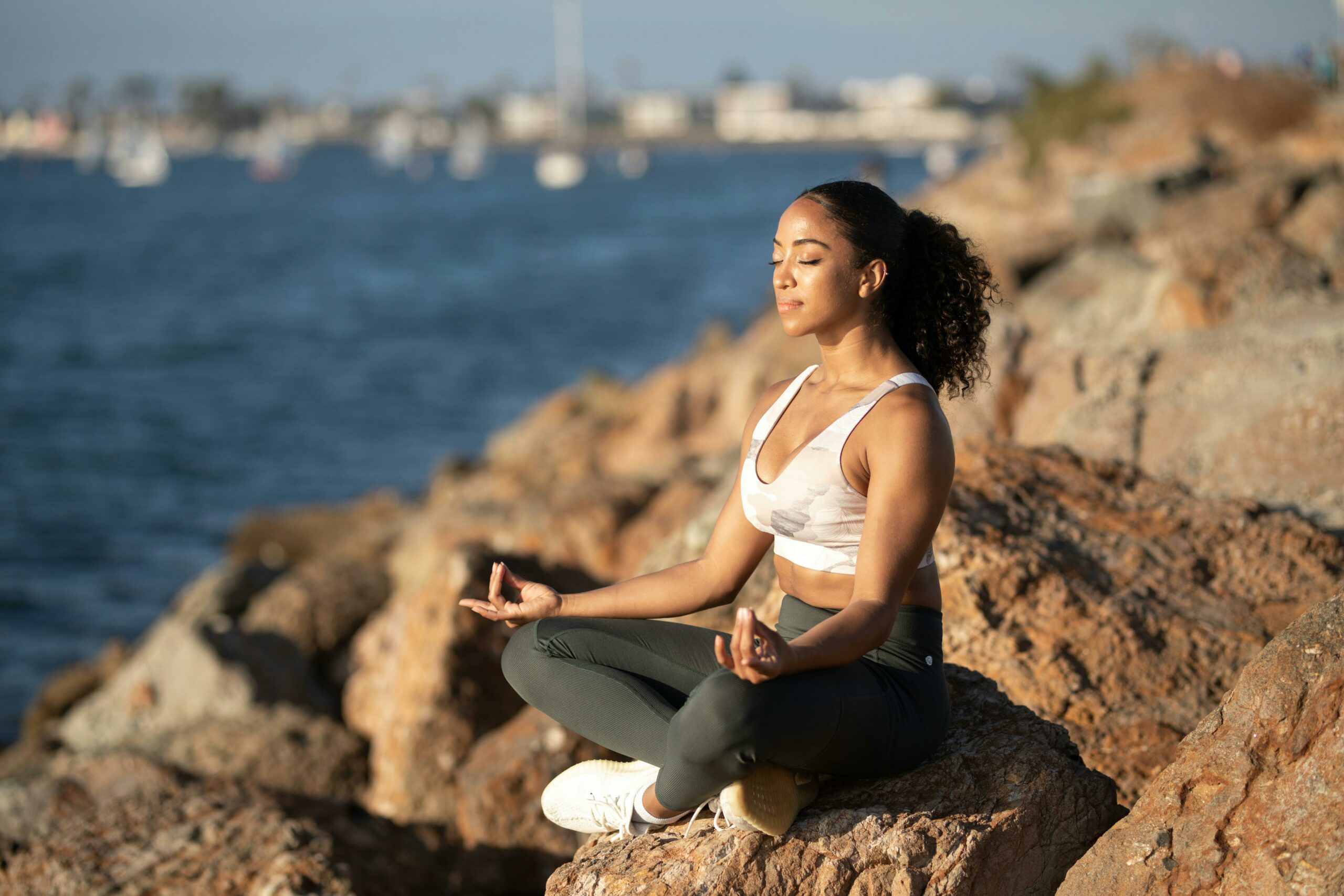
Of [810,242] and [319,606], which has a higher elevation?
[810,242]

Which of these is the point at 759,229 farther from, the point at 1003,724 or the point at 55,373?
the point at 1003,724

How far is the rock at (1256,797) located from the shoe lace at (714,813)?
772 millimetres

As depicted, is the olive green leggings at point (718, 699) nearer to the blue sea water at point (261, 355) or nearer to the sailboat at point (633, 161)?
the blue sea water at point (261, 355)

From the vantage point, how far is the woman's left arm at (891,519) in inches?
100

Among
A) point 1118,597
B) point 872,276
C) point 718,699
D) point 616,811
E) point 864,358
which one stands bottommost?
point 616,811

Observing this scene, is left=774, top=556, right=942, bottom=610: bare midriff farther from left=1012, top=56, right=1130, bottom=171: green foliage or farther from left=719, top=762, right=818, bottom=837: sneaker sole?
left=1012, top=56, right=1130, bottom=171: green foliage

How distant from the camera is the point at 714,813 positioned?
279cm

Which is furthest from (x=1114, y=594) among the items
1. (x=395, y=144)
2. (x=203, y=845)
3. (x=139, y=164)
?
(x=395, y=144)

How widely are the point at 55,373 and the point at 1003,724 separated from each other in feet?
82.9

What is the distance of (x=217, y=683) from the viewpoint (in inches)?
254

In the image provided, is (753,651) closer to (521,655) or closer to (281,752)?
(521,655)

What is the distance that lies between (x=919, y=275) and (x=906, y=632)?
85 cm

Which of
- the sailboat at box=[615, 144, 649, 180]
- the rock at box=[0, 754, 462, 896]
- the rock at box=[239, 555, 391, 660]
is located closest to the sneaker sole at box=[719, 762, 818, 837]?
the rock at box=[0, 754, 462, 896]

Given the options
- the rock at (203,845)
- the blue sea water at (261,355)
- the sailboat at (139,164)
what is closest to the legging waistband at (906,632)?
the rock at (203,845)
